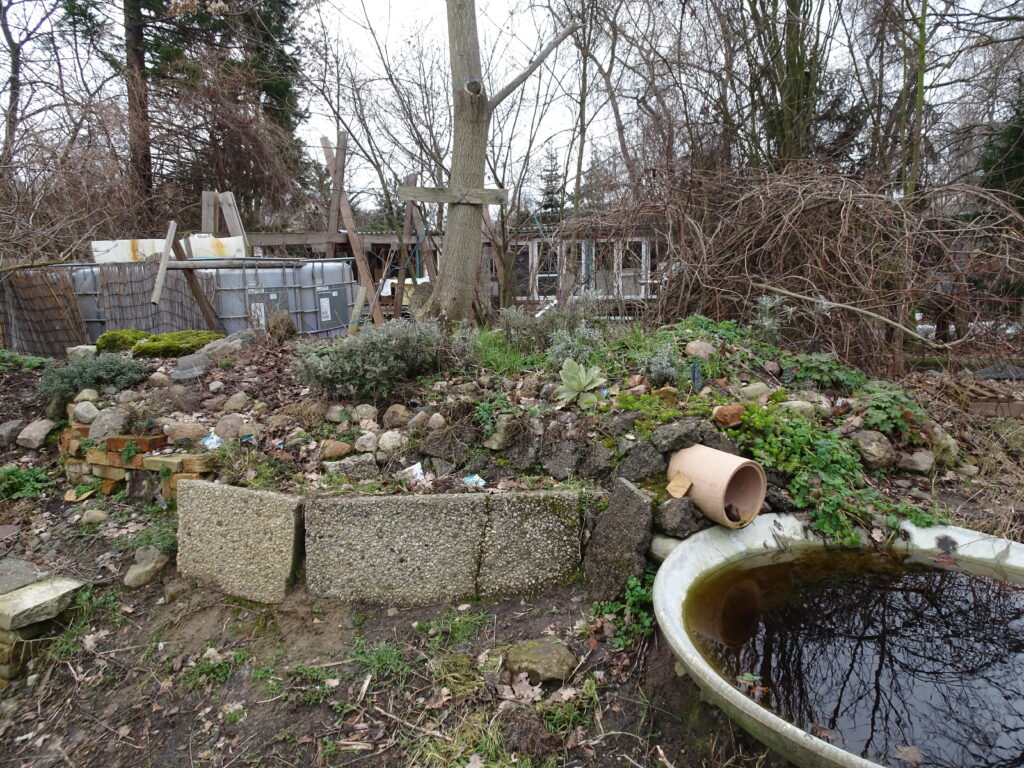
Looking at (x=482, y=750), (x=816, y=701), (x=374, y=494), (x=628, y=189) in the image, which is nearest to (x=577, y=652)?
(x=482, y=750)

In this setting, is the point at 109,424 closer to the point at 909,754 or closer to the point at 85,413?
the point at 85,413

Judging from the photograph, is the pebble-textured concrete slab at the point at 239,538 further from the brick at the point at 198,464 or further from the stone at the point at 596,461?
the stone at the point at 596,461

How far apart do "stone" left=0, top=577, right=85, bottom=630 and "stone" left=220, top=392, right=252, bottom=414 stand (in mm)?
1387

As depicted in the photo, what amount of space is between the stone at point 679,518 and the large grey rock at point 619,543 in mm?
109

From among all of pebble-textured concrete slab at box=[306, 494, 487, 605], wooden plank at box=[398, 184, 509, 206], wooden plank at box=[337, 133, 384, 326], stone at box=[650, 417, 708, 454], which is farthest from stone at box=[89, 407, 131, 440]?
stone at box=[650, 417, 708, 454]

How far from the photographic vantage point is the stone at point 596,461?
3.27 metres

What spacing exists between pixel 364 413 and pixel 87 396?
7.72 feet

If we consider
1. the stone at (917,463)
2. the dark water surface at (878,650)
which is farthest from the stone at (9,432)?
the stone at (917,463)

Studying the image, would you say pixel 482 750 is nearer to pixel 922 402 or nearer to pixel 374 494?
pixel 374 494

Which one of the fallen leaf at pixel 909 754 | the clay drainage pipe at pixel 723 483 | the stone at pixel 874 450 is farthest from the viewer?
the stone at pixel 874 450

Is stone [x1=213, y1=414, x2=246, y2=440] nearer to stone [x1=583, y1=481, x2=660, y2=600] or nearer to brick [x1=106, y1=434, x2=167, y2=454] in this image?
brick [x1=106, y1=434, x2=167, y2=454]

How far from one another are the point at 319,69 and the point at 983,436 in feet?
31.1

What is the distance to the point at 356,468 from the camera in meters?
3.50

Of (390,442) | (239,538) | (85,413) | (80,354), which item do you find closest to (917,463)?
(390,442)
